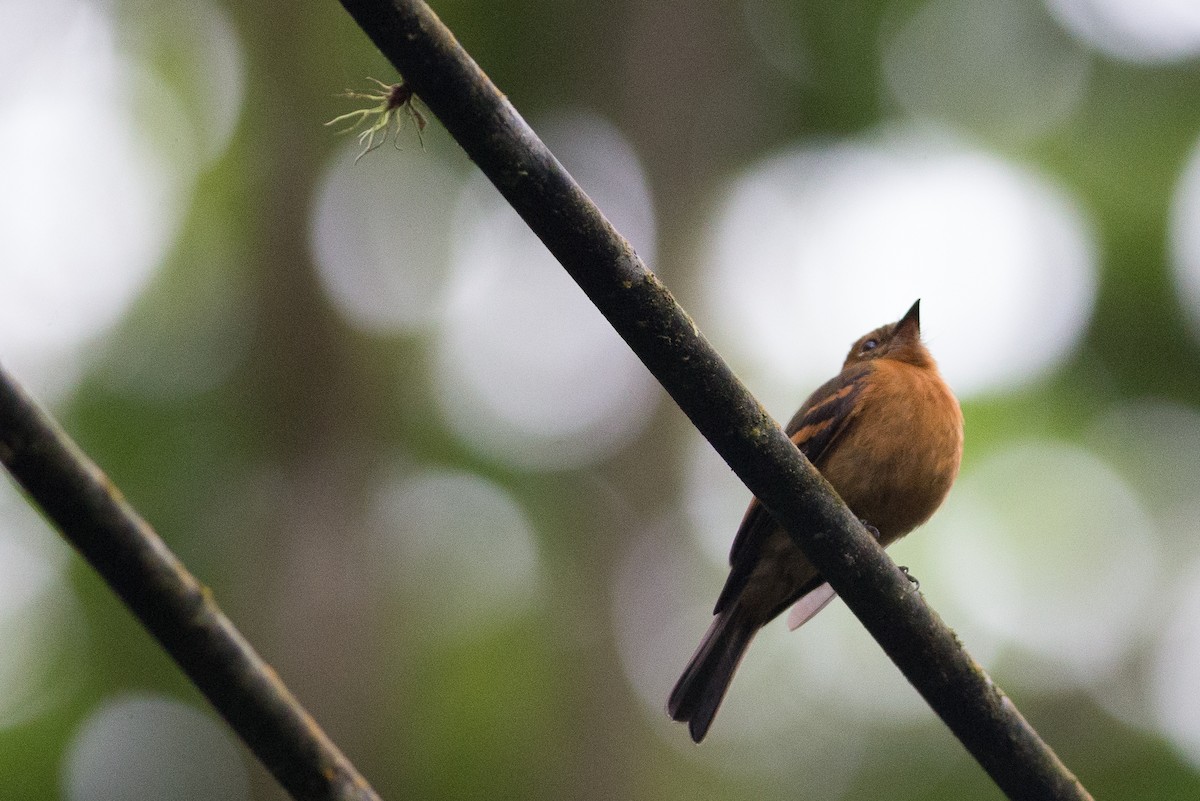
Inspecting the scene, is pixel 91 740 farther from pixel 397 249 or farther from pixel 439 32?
pixel 439 32

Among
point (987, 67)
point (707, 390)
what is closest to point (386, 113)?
point (707, 390)

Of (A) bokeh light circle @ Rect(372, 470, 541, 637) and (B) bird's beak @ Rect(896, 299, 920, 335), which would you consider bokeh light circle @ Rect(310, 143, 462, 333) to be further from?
(B) bird's beak @ Rect(896, 299, 920, 335)

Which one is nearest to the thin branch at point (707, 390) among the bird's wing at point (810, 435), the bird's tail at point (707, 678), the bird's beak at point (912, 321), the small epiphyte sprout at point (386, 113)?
the small epiphyte sprout at point (386, 113)

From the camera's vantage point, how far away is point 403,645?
31.7 ft

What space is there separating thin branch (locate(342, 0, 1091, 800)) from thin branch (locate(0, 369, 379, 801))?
1054mm

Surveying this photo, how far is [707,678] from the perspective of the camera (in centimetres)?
507

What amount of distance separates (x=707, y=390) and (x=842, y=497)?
238 centimetres

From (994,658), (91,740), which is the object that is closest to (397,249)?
(91,740)

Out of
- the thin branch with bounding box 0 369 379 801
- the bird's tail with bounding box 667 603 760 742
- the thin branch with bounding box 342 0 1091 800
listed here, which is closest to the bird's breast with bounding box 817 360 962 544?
the bird's tail with bounding box 667 603 760 742

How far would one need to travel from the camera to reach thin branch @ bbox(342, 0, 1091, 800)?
8.21 feet

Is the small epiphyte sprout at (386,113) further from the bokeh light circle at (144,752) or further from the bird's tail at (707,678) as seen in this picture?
the bokeh light circle at (144,752)

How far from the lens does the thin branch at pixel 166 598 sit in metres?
1.92

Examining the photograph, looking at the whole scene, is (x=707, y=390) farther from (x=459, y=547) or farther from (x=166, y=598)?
(x=459, y=547)

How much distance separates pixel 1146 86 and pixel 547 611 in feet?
28.3
